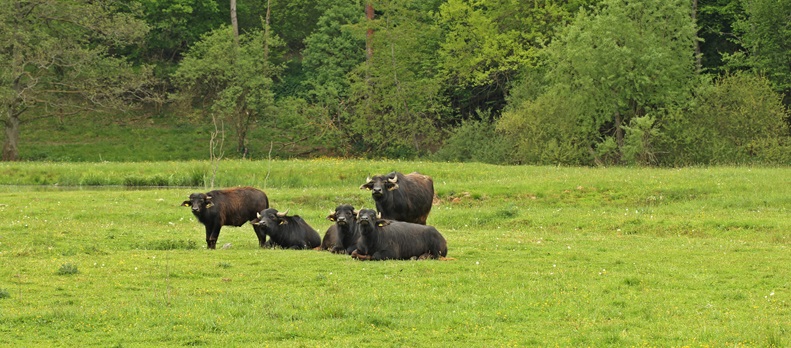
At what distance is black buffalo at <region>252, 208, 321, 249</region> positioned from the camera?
23.5 meters

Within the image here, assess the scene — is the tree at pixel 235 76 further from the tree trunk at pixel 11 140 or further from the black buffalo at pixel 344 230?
the black buffalo at pixel 344 230

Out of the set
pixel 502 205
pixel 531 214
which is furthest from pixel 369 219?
pixel 502 205

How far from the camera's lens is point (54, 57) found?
2547 inches

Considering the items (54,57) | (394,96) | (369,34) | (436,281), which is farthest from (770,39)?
(436,281)

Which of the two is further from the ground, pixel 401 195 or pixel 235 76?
pixel 235 76

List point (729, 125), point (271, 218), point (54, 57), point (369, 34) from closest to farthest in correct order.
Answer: point (271, 218), point (729, 125), point (54, 57), point (369, 34)

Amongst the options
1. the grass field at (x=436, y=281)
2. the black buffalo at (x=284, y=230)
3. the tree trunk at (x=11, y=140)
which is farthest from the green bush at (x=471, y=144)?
the black buffalo at (x=284, y=230)

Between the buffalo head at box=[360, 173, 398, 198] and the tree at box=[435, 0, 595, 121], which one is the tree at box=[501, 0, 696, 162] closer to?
the tree at box=[435, 0, 595, 121]

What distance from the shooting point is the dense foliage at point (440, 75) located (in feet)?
185

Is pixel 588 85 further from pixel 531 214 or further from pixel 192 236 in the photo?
pixel 192 236

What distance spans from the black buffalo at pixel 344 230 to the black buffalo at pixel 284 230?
4.19ft

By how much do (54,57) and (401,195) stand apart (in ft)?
151

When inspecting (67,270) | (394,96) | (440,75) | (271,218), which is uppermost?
(440,75)

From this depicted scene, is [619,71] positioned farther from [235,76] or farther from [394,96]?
[235,76]
